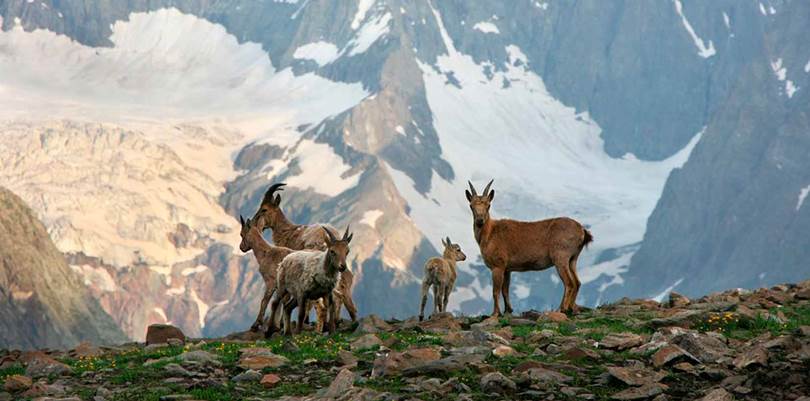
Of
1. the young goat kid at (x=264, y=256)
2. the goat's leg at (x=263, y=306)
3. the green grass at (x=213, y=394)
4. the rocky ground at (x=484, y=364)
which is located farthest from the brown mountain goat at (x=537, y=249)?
the green grass at (x=213, y=394)

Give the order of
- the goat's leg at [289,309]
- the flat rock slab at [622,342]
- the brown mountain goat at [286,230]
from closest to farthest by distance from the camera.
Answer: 1. the flat rock slab at [622,342]
2. the goat's leg at [289,309]
3. the brown mountain goat at [286,230]

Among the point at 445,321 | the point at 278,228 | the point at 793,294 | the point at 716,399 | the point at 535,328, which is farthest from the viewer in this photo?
the point at 278,228

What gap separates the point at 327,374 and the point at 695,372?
20.4 ft

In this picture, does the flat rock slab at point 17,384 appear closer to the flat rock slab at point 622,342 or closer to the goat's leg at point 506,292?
the flat rock slab at point 622,342

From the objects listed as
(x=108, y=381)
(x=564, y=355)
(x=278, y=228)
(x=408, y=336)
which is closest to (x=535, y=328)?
(x=408, y=336)

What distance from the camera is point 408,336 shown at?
98.3 feet

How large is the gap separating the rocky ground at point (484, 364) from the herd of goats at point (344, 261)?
168 centimetres

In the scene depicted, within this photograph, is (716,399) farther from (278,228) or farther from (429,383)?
(278,228)

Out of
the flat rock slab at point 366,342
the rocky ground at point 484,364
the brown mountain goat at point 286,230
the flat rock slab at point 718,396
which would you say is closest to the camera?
the flat rock slab at point 718,396

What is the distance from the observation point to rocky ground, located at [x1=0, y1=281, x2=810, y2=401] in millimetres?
21891

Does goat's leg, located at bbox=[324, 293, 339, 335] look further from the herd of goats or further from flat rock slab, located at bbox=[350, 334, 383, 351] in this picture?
flat rock slab, located at bbox=[350, 334, 383, 351]

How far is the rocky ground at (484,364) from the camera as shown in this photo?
21891mm

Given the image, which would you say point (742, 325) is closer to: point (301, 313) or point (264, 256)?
point (301, 313)

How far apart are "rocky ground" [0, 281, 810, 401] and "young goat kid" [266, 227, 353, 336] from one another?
1.42 m
